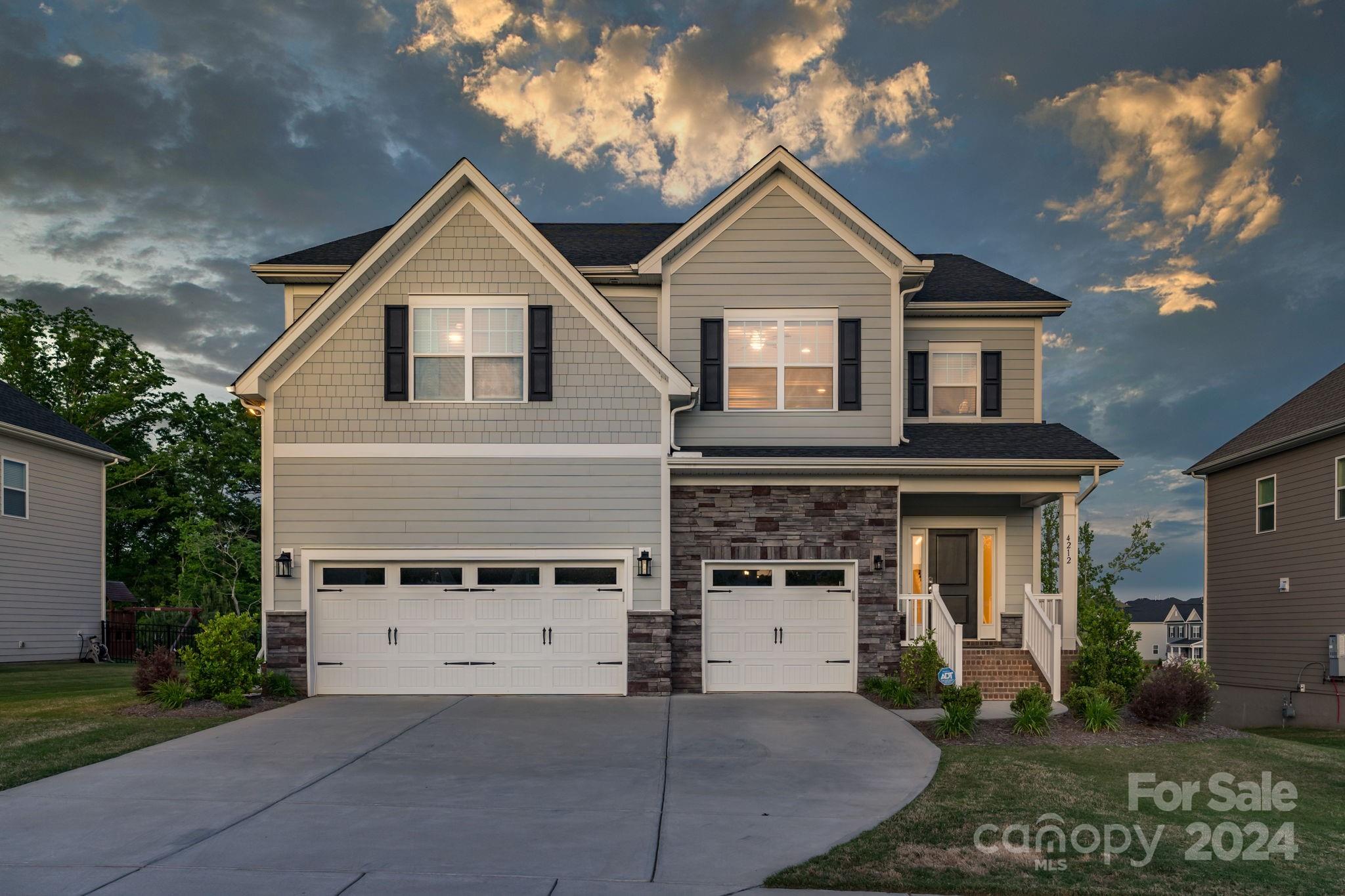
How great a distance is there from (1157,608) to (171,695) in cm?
5222

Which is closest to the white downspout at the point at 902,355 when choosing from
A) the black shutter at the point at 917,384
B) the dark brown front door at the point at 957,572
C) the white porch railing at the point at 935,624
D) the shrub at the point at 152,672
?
the black shutter at the point at 917,384

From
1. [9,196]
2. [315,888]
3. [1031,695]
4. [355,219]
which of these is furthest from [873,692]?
[355,219]

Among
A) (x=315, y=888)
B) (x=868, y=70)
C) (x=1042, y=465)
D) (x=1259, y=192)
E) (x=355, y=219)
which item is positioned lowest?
(x=315, y=888)

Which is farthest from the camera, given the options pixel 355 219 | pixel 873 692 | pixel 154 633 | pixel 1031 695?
pixel 355 219

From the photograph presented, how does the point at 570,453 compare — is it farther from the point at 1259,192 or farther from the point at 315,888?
the point at 1259,192

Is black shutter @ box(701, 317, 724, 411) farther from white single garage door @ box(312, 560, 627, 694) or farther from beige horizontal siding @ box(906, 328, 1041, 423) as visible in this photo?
beige horizontal siding @ box(906, 328, 1041, 423)

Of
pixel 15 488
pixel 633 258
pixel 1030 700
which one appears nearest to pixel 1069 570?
pixel 1030 700

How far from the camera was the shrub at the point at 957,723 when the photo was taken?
10.7 metres

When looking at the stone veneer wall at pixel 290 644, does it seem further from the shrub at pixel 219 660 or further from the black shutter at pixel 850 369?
the black shutter at pixel 850 369

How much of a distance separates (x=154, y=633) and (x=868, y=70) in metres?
23.1

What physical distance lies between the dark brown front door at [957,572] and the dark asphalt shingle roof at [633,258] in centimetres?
428

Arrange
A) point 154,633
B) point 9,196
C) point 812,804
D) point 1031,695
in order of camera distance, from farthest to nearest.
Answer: point 9,196 < point 154,633 < point 1031,695 < point 812,804

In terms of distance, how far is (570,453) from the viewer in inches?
543

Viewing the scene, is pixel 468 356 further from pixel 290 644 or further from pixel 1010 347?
pixel 1010 347
